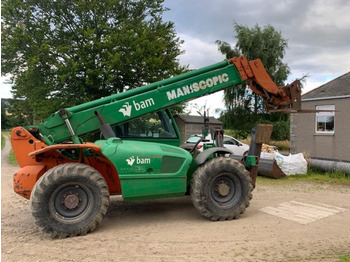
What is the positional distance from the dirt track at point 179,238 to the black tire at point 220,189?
232 millimetres

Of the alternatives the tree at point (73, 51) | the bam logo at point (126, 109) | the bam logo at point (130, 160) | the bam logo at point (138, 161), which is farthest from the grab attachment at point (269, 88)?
the tree at point (73, 51)

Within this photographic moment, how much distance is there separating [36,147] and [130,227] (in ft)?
7.35

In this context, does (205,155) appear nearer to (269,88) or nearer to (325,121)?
(269,88)

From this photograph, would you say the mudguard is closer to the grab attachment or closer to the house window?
the grab attachment

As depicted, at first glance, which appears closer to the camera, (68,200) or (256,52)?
(68,200)

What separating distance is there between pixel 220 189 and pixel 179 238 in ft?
4.90

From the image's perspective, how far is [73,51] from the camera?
18844 mm

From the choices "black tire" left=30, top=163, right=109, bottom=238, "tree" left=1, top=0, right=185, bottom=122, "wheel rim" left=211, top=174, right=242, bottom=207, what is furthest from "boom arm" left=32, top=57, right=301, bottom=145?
"tree" left=1, top=0, right=185, bottom=122

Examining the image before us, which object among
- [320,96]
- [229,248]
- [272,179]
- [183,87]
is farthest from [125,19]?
[229,248]

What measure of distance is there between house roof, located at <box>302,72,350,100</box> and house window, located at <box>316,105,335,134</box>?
61 centimetres

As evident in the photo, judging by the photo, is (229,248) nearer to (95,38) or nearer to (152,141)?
(152,141)

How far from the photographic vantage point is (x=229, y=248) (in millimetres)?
4891

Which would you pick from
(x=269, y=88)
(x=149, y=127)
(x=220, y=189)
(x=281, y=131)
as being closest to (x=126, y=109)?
(x=149, y=127)

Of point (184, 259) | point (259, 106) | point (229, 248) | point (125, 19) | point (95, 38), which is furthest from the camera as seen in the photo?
point (259, 106)
